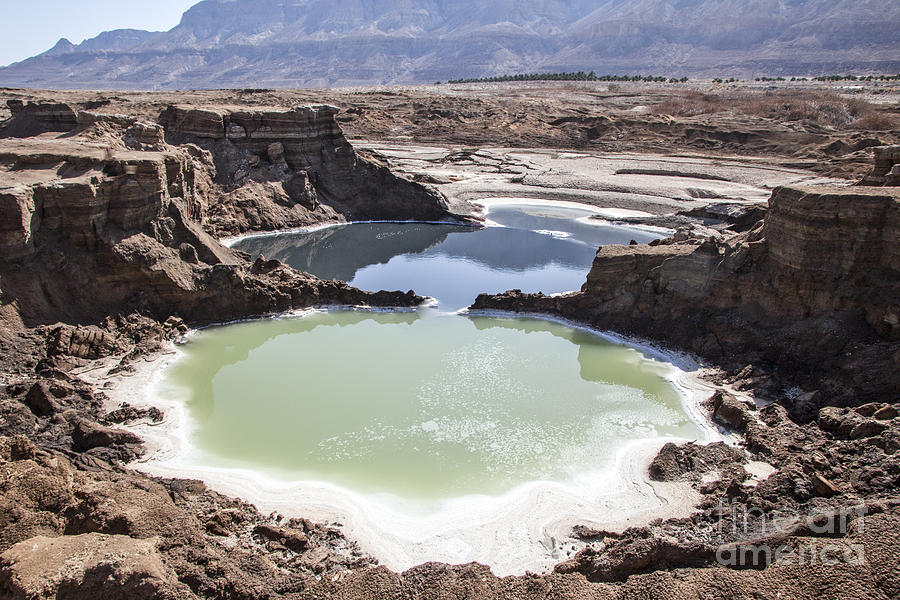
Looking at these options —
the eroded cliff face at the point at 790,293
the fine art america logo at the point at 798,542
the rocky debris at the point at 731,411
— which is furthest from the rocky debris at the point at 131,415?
the rocky debris at the point at 731,411

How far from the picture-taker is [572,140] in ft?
203

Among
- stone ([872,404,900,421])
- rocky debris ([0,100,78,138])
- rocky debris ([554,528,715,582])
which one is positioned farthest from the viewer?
rocky debris ([0,100,78,138])

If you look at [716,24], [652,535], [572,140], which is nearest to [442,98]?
[572,140]

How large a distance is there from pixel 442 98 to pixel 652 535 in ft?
256

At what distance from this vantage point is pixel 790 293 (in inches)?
703

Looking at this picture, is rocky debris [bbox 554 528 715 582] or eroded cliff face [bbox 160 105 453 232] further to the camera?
eroded cliff face [bbox 160 105 453 232]

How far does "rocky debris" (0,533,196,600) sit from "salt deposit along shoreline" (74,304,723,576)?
11.1ft

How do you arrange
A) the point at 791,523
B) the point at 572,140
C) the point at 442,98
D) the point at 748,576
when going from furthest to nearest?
the point at 442,98 → the point at 572,140 → the point at 791,523 → the point at 748,576

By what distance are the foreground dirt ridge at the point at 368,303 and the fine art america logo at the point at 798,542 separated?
39mm

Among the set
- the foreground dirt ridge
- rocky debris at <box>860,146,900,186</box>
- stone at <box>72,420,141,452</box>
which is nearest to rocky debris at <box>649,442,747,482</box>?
the foreground dirt ridge

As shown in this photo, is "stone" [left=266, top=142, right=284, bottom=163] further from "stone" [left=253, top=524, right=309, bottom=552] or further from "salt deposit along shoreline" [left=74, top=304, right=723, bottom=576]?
"stone" [left=253, top=524, right=309, bottom=552]

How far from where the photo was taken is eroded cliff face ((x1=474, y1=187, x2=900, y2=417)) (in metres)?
15.9

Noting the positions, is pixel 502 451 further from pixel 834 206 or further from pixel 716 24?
pixel 716 24

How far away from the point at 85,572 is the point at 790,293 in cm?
1714
